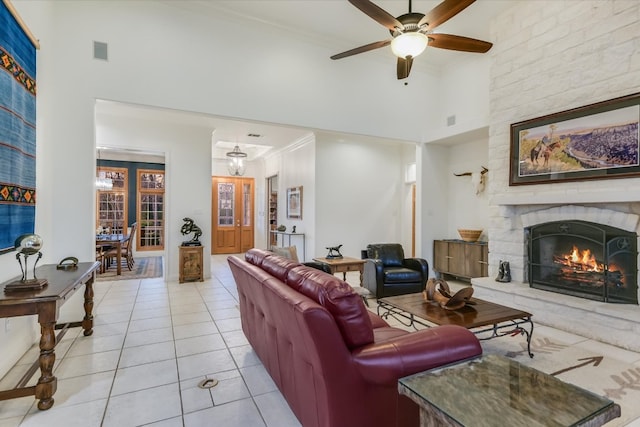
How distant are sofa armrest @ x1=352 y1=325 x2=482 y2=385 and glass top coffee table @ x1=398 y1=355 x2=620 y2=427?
23 centimetres

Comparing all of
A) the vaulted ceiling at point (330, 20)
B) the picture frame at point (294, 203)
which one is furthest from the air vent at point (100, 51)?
the picture frame at point (294, 203)

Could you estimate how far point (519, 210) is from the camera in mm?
4516

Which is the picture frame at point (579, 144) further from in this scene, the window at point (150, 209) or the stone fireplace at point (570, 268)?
the window at point (150, 209)

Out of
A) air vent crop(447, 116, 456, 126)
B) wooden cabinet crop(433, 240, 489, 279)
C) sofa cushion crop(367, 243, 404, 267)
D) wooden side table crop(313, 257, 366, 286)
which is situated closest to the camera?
wooden side table crop(313, 257, 366, 286)

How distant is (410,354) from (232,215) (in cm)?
920

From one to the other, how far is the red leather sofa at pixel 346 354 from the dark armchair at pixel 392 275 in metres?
2.79

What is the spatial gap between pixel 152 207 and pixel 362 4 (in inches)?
346

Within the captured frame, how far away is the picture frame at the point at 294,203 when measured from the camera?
7.64 metres

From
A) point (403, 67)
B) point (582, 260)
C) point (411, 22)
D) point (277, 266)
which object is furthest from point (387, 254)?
point (411, 22)

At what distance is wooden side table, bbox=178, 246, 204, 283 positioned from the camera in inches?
235

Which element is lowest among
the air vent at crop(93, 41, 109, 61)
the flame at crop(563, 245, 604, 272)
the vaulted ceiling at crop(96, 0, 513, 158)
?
the flame at crop(563, 245, 604, 272)

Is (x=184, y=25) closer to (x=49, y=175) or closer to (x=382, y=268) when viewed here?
(x=49, y=175)

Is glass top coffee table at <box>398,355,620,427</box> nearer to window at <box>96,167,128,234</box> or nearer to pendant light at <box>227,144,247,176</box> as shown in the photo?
pendant light at <box>227,144,247,176</box>

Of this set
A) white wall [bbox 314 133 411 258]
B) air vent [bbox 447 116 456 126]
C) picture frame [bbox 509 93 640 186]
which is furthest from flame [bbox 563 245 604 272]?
white wall [bbox 314 133 411 258]
